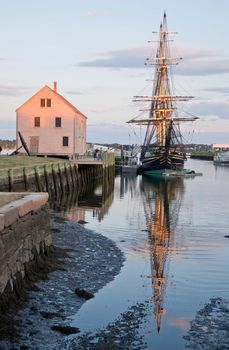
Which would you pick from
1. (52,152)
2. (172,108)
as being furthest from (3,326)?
(172,108)

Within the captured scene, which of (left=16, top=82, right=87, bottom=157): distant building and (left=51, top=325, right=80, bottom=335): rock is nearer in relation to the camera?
(left=51, top=325, right=80, bottom=335): rock

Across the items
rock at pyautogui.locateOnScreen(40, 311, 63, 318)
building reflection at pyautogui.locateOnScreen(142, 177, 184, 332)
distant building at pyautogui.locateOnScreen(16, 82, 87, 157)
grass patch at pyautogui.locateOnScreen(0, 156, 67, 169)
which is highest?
distant building at pyautogui.locateOnScreen(16, 82, 87, 157)

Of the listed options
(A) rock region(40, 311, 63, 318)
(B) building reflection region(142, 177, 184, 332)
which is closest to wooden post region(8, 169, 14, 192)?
(B) building reflection region(142, 177, 184, 332)

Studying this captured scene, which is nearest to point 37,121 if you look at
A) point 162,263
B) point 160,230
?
point 160,230

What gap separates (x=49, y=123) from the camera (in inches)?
2350

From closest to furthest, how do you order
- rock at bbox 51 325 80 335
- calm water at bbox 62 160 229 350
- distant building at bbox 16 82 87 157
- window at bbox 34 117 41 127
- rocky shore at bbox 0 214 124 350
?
rocky shore at bbox 0 214 124 350 < rock at bbox 51 325 80 335 < calm water at bbox 62 160 229 350 < distant building at bbox 16 82 87 157 < window at bbox 34 117 41 127

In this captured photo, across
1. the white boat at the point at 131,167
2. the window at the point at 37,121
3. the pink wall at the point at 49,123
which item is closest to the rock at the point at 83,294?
the pink wall at the point at 49,123

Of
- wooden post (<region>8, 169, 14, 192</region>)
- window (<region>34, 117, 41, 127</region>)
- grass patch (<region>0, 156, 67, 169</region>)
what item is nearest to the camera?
wooden post (<region>8, 169, 14, 192</region>)

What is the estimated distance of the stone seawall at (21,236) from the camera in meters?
10.2

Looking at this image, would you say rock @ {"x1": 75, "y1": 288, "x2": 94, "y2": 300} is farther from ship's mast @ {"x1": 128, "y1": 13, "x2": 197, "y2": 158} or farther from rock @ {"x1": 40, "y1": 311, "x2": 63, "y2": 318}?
ship's mast @ {"x1": 128, "y1": 13, "x2": 197, "y2": 158}

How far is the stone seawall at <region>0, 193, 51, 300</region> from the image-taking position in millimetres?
10227

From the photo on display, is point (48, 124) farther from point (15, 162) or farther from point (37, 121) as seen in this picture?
point (15, 162)

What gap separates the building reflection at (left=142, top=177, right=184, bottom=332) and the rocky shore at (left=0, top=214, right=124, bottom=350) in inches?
45.6

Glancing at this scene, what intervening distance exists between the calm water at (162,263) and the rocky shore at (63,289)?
0.31 metres
